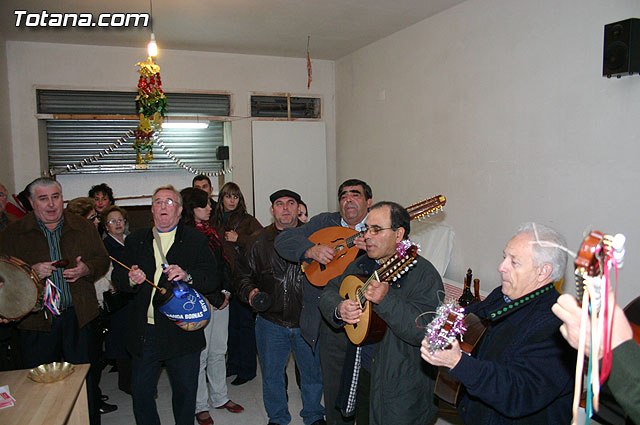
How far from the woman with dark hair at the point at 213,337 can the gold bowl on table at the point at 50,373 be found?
1.07 metres

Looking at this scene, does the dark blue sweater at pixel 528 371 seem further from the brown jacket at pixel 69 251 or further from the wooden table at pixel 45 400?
the brown jacket at pixel 69 251

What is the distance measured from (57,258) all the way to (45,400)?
0.99 meters

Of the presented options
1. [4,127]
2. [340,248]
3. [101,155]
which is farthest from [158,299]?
[101,155]

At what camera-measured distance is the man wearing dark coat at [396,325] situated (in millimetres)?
2059

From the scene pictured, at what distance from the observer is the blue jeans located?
3209mm

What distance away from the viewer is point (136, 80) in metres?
6.38

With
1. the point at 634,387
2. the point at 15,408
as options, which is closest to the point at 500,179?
the point at 634,387

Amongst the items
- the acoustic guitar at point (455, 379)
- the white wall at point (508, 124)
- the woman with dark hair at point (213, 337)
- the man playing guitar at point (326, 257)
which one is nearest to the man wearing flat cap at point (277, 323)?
the man playing guitar at point (326, 257)

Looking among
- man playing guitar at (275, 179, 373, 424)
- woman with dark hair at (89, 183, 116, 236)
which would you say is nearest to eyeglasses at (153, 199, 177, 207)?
man playing guitar at (275, 179, 373, 424)

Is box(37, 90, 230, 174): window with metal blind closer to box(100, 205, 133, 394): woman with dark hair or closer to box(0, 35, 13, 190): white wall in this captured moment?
box(0, 35, 13, 190): white wall

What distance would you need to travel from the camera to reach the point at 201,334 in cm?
287

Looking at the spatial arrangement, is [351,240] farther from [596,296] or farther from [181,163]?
[181,163]

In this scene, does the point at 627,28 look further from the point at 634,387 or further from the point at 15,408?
the point at 15,408

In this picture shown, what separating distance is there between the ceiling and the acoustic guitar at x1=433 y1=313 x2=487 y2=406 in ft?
12.1
